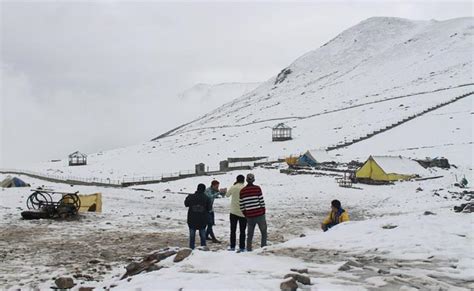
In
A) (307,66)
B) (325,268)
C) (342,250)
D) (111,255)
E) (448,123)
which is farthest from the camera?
(307,66)

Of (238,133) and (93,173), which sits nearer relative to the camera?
(93,173)

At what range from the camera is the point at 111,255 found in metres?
11.1

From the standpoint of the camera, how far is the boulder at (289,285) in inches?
249

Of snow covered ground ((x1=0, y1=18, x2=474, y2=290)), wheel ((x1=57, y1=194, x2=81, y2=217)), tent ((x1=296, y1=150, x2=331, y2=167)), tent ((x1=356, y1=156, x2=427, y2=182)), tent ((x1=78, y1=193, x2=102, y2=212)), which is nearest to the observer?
snow covered ground ((x1=0, y1=18, x2=474, y2=290))

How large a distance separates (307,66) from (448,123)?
111 meters

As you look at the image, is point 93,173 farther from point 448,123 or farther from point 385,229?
point 385,229

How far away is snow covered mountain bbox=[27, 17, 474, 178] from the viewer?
56.9 m

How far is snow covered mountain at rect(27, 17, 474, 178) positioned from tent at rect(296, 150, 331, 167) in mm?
3083

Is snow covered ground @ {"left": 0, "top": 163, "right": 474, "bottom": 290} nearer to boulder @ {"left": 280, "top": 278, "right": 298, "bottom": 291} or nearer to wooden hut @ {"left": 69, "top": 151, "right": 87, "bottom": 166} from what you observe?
boulder @ {"left": 280, "top": 278, "right": 298, "bottom": 291}

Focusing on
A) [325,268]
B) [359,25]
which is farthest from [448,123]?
[359,25]

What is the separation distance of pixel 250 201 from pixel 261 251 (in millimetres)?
1457

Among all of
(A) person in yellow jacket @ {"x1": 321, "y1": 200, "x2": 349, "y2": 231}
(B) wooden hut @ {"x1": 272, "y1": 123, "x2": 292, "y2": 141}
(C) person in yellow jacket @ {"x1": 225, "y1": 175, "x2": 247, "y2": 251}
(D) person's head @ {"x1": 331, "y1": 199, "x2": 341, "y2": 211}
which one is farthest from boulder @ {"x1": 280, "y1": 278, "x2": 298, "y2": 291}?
(B) wooden hut @ {"x1": 272, "y1": 123, "x2": 292, "y2": 141}

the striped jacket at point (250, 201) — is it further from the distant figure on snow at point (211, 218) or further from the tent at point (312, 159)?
the tent at point (312, 159)

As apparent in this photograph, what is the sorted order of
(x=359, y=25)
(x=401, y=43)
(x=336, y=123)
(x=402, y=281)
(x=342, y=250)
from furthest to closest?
(x=359, y=25)
(x=401, y=43)
(x=336, y=123)
(x=342, y=250)
(x=402, y=281)
